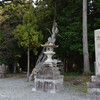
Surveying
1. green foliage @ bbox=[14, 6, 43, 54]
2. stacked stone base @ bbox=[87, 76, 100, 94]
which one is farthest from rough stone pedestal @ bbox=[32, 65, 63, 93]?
green foliage @ bbox=[14, 6, 43, 54]

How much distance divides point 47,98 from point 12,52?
894 centimetres

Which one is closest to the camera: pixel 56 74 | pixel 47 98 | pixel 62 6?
pixel 47 98

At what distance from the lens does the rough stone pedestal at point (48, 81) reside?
23.6 feet

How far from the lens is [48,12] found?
12.7 m

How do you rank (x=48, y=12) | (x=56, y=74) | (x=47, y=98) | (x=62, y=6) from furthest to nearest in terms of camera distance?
1. (x=62, y=6)
2. (x=48, y=12)
3. (x=56, y=74)
4. (x=47, y=98)

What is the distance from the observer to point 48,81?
7.23 meters

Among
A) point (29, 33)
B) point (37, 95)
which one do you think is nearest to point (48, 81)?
point (37, 95)

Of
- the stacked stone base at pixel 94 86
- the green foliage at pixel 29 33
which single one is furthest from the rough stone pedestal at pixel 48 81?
the green foliage at pixel 29 33

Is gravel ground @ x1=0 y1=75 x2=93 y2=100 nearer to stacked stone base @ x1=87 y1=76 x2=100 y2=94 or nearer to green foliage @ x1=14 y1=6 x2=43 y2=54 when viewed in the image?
stacked stone base @ x1=87 y1=76 x2=100 y2=94

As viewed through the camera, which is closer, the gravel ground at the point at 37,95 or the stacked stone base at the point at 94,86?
the stacked stone base at the point at 94,86

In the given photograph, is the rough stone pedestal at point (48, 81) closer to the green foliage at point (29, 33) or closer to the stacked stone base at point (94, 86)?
the stacked stone base at point (94, 86)

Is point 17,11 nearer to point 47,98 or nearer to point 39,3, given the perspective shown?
point 39,3

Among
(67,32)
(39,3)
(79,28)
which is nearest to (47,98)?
(67,32)

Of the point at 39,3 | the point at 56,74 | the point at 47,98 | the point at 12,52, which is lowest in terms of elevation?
the point at 47,98
